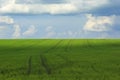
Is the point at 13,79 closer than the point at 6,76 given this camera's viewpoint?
Yes

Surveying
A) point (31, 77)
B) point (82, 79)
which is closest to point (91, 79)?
point (82, 79)

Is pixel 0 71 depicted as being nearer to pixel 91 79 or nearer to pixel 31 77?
pixel 31 77

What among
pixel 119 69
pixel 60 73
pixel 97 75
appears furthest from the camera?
pixel 119 69

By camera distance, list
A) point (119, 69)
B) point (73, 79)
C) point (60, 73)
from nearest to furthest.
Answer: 1. point (73, 79)
2. point (60, 73)
3. point (119, 69)

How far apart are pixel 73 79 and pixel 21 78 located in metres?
5.77

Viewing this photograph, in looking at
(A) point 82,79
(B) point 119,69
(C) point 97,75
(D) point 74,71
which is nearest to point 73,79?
(A) point 82,79

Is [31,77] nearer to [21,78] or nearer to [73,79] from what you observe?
[21,78]

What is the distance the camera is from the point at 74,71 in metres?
45.0

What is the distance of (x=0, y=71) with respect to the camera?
4559cm

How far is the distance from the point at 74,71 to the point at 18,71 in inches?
283

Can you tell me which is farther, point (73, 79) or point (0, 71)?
point (0, 71)

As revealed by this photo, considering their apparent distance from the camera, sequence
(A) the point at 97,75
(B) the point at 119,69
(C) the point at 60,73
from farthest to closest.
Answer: (B) the point at 119,69 → (C) the point at 60,73 → (A) the point at 97,75

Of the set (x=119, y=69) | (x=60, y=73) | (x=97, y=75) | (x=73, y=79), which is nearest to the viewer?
(x=73, y=79)

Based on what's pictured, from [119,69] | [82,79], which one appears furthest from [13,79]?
[119,69]
